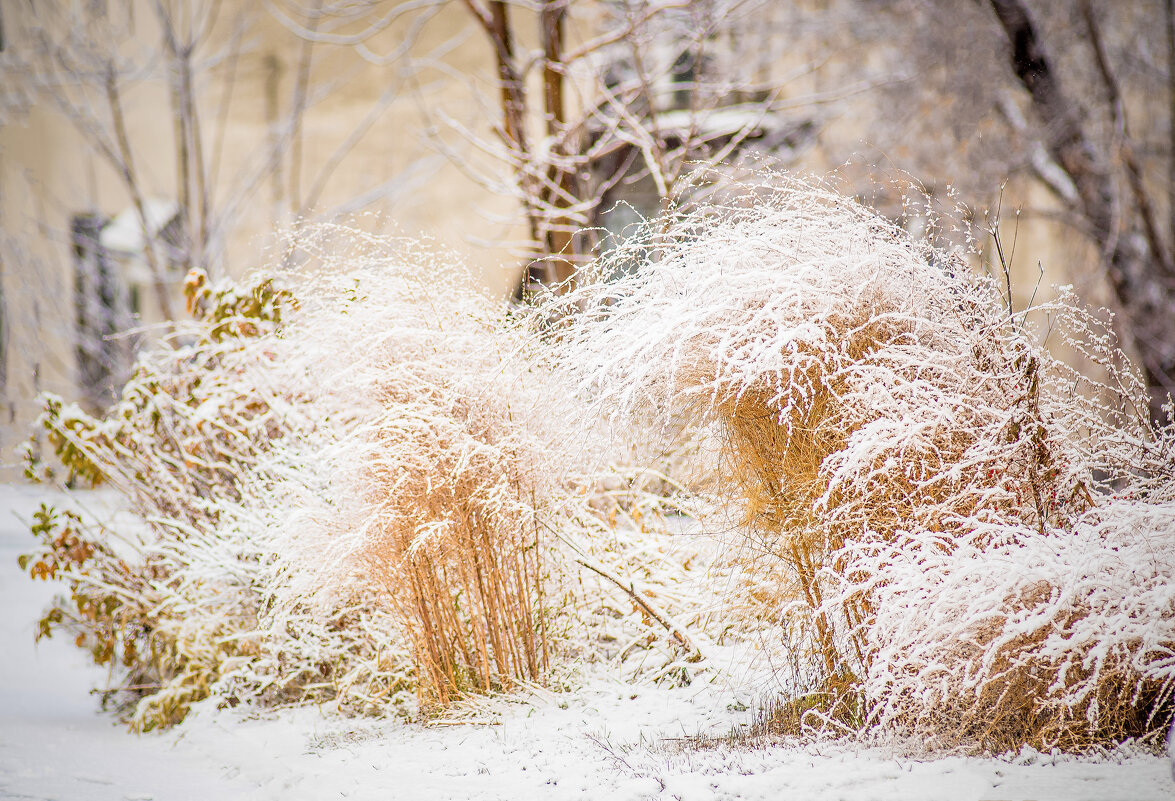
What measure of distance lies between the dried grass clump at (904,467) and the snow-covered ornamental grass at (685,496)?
0.01 meters

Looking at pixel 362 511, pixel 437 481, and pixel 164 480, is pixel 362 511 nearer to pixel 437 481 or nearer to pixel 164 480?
pixel 437 481

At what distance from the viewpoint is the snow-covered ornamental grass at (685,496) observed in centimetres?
325

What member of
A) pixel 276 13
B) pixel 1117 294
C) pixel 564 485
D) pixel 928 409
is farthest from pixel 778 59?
pixel 928 409

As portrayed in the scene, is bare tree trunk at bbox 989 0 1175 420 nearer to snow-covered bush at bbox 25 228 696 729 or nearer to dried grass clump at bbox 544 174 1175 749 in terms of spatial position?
dried grass clump at bbox 544 174 1175 749

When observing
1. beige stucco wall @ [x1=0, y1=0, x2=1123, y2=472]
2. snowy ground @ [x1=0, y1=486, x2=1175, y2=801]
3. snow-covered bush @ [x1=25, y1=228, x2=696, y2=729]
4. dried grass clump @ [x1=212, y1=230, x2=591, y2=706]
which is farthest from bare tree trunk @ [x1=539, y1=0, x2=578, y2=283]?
snowy ground @ [x1=0, y1=486, x2=1175, y2=801]

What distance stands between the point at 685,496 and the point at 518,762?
2.11 metres

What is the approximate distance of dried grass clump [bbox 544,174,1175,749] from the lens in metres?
3.16

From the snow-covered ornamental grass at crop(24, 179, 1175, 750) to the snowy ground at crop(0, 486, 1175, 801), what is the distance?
0.20 m

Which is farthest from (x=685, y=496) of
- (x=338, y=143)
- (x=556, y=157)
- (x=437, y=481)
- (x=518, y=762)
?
(x=338, y=143)

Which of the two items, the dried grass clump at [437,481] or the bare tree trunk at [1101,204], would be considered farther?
the bare tree trunk at [1101,204]

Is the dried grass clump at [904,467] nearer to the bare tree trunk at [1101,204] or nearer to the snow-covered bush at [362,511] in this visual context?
the snow-covered bush at [362,511]

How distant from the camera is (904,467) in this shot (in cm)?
358

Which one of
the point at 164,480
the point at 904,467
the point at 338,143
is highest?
the point at 338,143

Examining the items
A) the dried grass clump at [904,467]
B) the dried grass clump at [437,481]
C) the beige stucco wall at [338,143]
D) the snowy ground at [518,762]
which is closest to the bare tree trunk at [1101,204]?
the beige stucco wall at [338,143]
